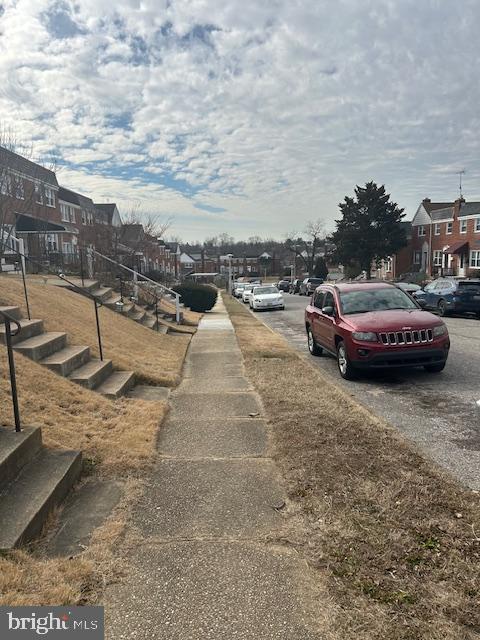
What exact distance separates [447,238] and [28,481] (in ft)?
169

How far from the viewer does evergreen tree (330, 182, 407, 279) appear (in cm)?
5116

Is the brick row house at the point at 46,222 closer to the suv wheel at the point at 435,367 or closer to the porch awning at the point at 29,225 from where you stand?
the porch awning at the point at 29,225

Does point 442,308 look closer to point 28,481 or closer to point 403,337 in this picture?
point 403,337

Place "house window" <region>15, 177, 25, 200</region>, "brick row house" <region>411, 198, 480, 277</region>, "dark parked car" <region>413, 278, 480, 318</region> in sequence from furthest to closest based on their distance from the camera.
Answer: "brick row house" <region>411, 198, 480, 277</region>
"house window" <region>15, 177, 25, 200</region>
"dark parked car" <region>413, 278, 480, 318</region>

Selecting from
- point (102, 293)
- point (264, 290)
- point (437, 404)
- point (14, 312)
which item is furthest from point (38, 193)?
point (437, 404)

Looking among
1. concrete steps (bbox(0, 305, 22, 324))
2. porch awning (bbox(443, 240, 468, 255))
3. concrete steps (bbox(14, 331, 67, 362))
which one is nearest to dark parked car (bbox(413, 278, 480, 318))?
concrete steps (bbox(14, 331, 67, 362))

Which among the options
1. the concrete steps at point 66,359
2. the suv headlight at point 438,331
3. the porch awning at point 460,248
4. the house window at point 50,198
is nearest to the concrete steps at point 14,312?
the concrete steps at point 66,359

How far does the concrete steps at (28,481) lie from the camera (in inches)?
116

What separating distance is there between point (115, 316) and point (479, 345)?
29.4 ft

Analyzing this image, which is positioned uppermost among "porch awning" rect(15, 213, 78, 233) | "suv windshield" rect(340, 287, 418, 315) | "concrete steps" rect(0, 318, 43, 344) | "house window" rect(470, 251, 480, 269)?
"porch awning" rect(15, 213, 78, 233)

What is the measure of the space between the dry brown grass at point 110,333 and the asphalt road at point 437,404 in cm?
310

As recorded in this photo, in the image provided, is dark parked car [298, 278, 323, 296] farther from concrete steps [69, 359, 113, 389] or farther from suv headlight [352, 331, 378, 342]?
concrete steps [69, 359, 113, 389]

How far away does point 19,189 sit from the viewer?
22172 millimetres

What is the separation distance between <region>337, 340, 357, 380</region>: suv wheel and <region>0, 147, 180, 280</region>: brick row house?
5.71 meters
